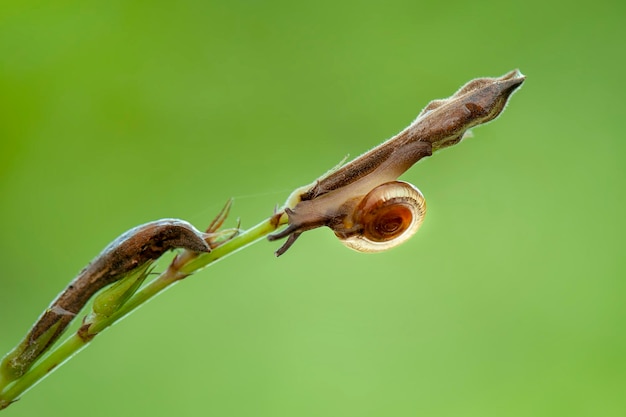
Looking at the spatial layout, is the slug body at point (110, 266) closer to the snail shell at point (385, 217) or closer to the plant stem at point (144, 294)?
the plant stem at point (144, 294)

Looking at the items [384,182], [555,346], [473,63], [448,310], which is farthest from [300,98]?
[384,182]

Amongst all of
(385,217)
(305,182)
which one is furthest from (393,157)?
(305,182)

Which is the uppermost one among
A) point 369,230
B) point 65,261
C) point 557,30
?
point 557,30

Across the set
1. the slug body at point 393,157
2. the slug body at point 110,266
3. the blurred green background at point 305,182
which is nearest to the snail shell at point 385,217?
the slug body at point 393,157

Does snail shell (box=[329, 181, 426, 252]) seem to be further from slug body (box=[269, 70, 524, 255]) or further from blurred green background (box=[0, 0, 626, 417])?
blurred green background (box=[0, 0, 626, 417])

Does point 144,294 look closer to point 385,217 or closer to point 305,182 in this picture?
point 385,217

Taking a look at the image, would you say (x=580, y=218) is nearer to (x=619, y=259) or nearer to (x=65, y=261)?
(x=619, y=259)

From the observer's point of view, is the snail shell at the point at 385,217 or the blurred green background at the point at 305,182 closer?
the snail shell at the point at 385,217
